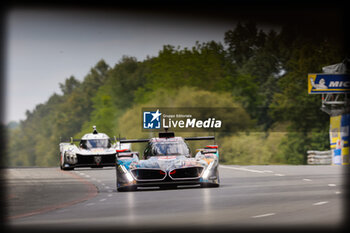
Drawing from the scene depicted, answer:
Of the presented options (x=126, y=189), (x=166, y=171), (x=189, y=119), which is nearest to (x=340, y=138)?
(x=189, y=119)

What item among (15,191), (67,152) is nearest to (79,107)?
(67,152)

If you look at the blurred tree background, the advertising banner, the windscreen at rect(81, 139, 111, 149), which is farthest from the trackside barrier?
the windscreen at rect(81, 139, 111, 149)

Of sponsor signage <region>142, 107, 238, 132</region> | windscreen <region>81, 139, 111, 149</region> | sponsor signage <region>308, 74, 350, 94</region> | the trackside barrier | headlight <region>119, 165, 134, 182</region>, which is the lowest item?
the trackside barrier

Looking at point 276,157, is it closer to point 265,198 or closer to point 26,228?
point 265,198

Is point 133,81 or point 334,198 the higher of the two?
point 133,81

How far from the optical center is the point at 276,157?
59.2 metres

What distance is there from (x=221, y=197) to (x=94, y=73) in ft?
312

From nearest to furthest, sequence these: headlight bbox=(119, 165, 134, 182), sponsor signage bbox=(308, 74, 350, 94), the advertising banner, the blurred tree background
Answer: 1. headlight bbox=(119, 165, 134, 182)
2. the advertising banner
3. sponsor signage bbox=(308, 74, 350, 94)
4. the blurred tree background

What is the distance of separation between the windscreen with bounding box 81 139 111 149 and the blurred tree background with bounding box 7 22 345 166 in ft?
77.8

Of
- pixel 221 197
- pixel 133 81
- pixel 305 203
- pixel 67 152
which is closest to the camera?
pixel 305 203

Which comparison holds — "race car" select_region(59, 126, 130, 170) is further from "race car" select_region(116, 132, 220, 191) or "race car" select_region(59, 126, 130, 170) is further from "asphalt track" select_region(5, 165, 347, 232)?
"race car" select_region(116, 132, 220, 191)

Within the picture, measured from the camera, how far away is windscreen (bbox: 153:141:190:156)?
700 inches

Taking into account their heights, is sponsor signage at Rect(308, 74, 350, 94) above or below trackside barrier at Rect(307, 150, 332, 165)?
above

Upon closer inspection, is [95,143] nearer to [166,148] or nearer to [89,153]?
[89,153]
